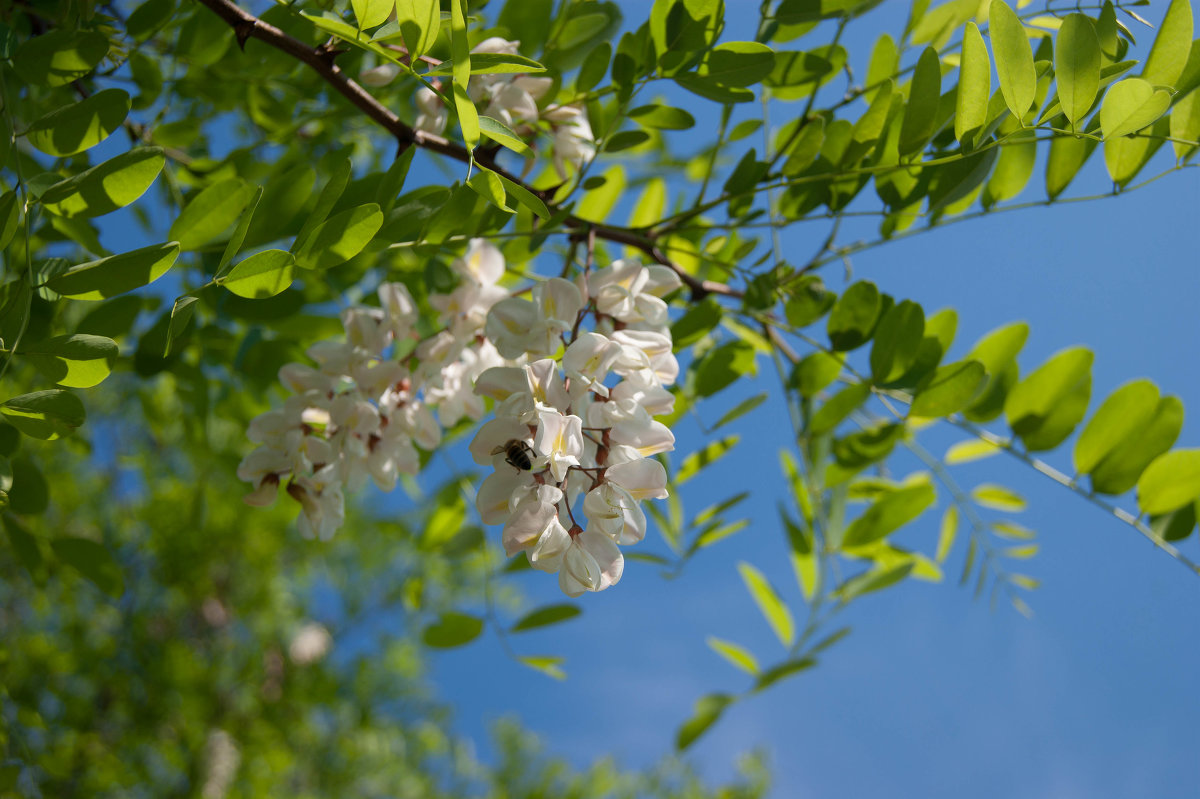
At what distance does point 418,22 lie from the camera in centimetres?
36

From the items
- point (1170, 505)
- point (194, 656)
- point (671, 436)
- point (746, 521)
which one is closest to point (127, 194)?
point (671, 436)

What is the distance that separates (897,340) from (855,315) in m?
0.03

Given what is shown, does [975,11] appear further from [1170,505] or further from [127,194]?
[127,194]

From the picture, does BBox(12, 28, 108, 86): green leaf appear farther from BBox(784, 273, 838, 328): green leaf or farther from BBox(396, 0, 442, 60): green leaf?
BBox(784, 273, 838, 328): green leaf

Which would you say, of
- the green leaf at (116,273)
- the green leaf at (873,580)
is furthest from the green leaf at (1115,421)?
the green leaf at (116,273)

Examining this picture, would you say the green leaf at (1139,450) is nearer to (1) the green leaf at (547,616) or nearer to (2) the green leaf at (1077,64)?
(2) the green leaf at (1077,64)

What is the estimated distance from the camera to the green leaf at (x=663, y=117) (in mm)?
489

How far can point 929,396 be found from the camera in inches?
20.5

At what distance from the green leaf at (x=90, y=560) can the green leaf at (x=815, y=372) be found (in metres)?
0.51

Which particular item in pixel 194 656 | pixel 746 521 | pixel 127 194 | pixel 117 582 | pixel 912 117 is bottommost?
pixel 194 656

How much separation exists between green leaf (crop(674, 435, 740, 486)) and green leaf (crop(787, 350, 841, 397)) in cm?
10

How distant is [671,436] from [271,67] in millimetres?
441

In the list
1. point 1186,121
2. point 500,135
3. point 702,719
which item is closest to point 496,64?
point 500,135

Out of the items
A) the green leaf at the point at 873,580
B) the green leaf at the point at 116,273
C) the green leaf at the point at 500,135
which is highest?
the green leaf at the point at 500,135
